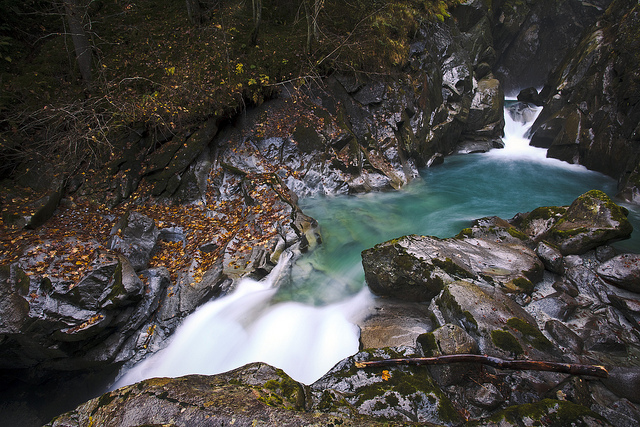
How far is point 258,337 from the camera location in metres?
5.47

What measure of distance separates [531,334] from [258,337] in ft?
14.1

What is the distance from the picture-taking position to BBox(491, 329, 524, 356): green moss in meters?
4.07

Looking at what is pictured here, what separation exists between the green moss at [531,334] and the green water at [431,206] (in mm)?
2892

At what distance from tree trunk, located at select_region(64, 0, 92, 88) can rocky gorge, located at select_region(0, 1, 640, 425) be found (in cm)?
235

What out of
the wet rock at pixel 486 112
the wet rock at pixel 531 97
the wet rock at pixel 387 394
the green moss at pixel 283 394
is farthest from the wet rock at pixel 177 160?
the wet rock at pixel 531 97

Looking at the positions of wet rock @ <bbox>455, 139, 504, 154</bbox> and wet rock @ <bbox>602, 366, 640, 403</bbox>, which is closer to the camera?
wet rock @ <bbox>602, 366, 640, 403</bbox>

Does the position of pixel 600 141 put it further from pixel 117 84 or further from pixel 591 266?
pixel 117 84

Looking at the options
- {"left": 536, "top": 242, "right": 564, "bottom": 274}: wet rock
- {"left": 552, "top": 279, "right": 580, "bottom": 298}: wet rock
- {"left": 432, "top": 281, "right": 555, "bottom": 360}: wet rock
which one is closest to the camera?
{"left": 432, "top": 281, "right": 555, "bottom": 360}: wet rock

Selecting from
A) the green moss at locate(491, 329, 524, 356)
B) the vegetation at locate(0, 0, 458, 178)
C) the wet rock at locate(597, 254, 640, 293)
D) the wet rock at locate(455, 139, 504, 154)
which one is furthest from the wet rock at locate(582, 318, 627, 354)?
the wet rock at locate(455, 139, 504, 154)

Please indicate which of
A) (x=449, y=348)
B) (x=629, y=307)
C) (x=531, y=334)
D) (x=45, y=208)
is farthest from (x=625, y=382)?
(x=45, y=208)

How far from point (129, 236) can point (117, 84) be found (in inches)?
208

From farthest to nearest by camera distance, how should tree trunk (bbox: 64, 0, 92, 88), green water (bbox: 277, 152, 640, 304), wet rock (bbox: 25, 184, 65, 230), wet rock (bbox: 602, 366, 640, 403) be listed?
1. tree trunk (bbox: 64, 0, 92, 88)
2. green water (bbox: 277, 152, 640, 304)
3. wet rock (bbox: 25, 184, 65, 230)
4. wet rock (bbox: 602, 366, 640, 403)

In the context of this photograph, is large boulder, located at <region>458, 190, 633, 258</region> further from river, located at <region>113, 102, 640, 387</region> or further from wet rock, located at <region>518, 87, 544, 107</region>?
wet rock, located at <region>518, 87, 544, 107</region>

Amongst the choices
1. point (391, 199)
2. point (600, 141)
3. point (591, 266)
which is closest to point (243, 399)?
point (591, 266)
